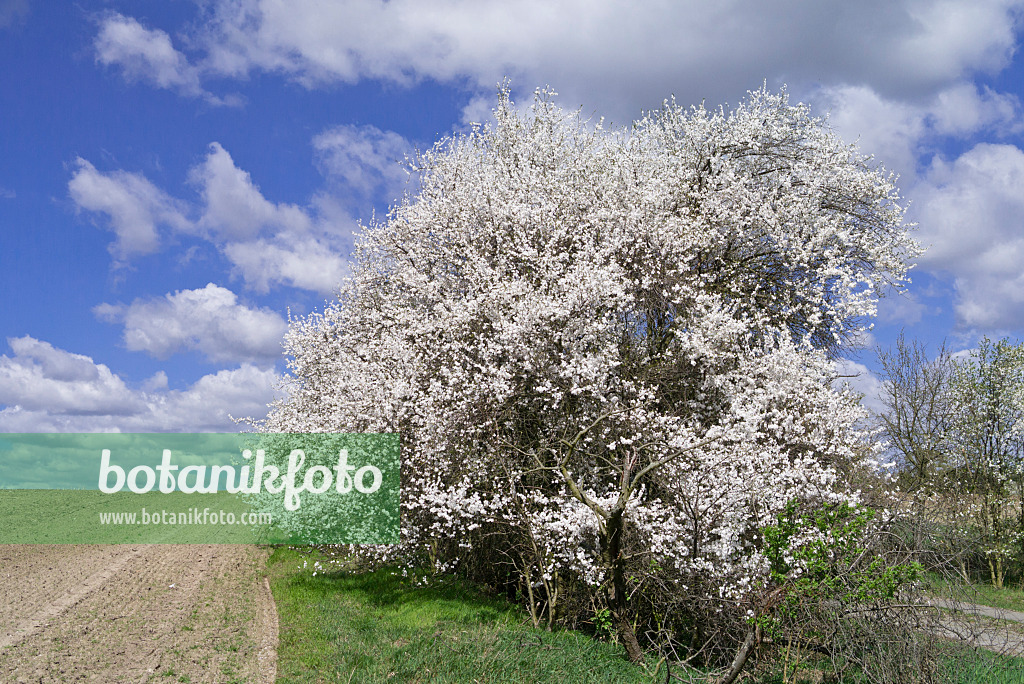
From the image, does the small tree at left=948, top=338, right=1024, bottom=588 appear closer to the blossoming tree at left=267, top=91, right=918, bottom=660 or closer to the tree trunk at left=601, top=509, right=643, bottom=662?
the blossoming tree at left=267, top=91, right=918, bottom=660

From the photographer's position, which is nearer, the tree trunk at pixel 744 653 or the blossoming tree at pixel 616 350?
the tree trunk at pixel 744 653

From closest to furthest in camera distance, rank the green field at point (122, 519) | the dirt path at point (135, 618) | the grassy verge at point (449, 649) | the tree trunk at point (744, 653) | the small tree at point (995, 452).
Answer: the tree trunk at point (744, 653) → the grassy verge at point (449, 649) → the dirt path at point (135, 618) → the small tree at point (995, 452) → the green field at point (122, 519)

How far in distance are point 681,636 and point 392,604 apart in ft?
18.8

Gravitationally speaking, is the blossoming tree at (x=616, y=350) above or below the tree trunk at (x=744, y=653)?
above

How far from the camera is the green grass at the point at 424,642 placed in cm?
899

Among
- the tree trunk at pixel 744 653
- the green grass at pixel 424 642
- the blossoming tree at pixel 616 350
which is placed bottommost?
the green grass at pixel 424 642

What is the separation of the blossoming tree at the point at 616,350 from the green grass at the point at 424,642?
0.62 m

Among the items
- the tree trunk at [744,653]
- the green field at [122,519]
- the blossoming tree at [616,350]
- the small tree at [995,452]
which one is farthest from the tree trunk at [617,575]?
the small tree at [995,452]

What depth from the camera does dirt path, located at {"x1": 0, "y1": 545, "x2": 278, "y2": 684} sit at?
9.90 m

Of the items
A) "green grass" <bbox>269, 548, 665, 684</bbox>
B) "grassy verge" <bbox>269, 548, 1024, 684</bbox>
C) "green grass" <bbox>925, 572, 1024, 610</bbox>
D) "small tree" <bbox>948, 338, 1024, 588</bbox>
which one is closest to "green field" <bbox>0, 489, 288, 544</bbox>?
"green grass" <bbox>269, 548, 665, 684</bbox>

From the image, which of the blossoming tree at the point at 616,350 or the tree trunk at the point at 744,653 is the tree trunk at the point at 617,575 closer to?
the blossoming tree at the point at 616,350

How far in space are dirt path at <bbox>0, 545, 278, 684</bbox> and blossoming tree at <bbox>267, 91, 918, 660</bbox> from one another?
3444 millimetres

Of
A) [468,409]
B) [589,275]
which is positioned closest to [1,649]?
[468,409]

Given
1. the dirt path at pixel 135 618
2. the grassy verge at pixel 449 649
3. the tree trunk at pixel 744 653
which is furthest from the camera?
the dirt path at pixel 135 618
